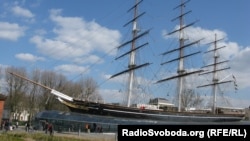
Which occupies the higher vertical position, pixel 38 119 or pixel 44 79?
pixel 44 79

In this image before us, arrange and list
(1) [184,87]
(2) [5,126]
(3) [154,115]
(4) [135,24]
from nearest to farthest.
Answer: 1. (2) [5,126]
2. (3) [154,115]
3. (4) [135,24]
4. (1) [184,87]

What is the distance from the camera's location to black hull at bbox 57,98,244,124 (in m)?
61.3

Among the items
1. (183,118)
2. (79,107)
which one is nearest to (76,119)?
(79,107)

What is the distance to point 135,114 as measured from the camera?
63719mm

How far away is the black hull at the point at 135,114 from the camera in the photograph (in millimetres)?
61344

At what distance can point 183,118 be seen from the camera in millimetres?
69875

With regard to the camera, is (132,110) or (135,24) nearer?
(132,110)

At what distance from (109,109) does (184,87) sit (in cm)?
2180

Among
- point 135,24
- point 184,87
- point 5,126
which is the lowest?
point 5,126

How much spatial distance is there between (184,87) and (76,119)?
87.9ft

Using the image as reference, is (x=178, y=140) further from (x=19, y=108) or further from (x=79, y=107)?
(x=19, y=108)

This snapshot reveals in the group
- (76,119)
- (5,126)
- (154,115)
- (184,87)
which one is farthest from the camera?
(184,87)

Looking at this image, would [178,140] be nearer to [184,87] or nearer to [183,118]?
[183,118]

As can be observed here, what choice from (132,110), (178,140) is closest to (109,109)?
(132,110)
